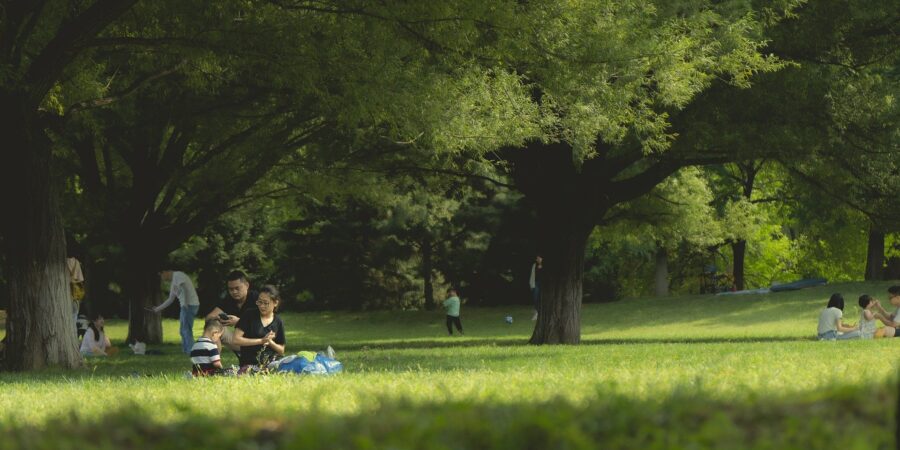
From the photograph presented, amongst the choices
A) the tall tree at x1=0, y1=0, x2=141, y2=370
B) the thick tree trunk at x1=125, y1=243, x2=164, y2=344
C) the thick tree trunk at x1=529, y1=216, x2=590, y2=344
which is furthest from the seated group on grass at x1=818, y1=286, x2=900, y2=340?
the thick tree trunk at x1=125, y1=243, x2=164, y2=344

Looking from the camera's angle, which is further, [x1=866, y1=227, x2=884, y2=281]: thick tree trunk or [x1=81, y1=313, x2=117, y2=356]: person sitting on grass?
[x1=866, y1=227, x2=884, y2=281]: thick tree trunk

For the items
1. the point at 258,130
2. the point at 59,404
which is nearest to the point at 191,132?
the point at 258,130

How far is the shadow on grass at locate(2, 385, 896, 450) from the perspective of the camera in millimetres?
3969

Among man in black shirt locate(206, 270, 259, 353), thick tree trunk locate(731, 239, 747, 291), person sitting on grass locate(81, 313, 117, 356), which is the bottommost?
person sitting on grass locate(81, 313, 117, 356)

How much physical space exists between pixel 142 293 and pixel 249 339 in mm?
17745

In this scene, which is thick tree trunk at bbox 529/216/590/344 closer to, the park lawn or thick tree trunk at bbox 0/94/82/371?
the park lawn

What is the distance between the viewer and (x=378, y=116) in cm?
1627

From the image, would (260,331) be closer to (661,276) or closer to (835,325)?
(835,325)

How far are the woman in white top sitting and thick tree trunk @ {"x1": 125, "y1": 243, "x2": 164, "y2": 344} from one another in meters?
4.60

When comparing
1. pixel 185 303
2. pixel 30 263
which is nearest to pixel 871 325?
pixel 185 303

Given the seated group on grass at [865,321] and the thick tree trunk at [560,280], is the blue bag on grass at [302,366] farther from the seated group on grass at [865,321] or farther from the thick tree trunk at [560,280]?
the thick tree trunk at [560,280]

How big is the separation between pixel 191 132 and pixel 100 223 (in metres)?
6.59

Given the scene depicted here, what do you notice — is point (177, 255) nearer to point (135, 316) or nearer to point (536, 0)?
point (135, 316)

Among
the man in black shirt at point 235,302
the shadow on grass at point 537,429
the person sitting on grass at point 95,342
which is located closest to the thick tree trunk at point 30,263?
the man in black shirt at point 235,302
